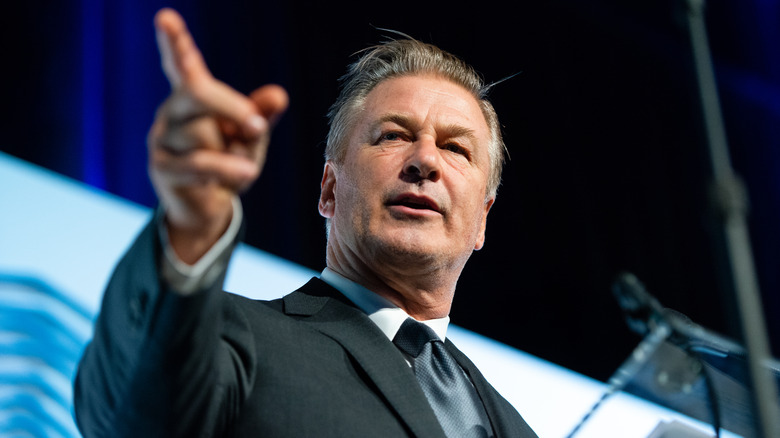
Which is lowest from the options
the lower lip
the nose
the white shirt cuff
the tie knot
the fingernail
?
the tie knot

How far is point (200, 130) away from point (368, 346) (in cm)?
62

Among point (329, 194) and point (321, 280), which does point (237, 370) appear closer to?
point (321, 280)

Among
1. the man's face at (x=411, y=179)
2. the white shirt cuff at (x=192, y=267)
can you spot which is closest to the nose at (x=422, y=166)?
the man's face at (x=411, y=179)

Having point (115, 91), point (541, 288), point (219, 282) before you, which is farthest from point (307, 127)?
point (219, 282)

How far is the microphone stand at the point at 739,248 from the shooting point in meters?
0.68

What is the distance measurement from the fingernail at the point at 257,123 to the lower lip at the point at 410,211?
Result: 2.76ft

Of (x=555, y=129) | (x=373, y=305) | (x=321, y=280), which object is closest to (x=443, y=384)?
(x=373, y=305)

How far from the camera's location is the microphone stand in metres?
0.68

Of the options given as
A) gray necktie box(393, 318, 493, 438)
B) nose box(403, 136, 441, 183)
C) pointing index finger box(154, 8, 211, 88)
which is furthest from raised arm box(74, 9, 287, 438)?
nose box(403, 136, 441, 183)

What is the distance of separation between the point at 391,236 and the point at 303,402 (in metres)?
0.54

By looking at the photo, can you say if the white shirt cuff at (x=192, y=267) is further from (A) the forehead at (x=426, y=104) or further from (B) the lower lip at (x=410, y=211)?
(A) the forehead at (x=426, y=104)

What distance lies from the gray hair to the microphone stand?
108 cm

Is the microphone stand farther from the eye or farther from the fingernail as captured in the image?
the eye

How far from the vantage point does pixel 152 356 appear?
2.55 feet
